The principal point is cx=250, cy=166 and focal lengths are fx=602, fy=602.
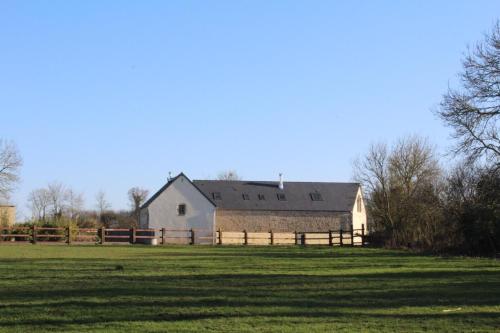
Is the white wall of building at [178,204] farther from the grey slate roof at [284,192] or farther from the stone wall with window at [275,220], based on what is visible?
the stone wall with window at [275,220]

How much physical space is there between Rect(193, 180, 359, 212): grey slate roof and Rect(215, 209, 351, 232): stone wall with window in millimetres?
512

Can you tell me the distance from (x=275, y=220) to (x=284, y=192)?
3643 millimetres

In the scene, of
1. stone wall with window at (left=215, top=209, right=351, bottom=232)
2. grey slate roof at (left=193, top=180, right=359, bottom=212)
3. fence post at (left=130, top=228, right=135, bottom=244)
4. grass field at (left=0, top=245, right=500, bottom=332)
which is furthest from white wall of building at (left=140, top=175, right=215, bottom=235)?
grass field at (left=0, top=245, right=500, bottom=332)

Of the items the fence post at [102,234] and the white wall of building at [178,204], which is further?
the white wall of building at [178,204]

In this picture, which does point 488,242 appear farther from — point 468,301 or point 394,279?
point 468,301

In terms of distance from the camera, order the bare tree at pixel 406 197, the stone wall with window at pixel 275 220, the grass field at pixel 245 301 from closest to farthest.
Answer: the grass field at pixel 245 301 → the bare tree at pixel 406 197 → the stone wall with window at pixel 275 220

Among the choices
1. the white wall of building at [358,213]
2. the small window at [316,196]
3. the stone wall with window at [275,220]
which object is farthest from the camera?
the small window at [316,196]

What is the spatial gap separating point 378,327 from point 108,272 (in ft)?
32.4

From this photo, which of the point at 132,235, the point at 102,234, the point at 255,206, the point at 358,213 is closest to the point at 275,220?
the point at 255,206

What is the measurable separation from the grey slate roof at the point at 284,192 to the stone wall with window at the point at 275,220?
0.51m

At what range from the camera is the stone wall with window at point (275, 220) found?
61.0 metres

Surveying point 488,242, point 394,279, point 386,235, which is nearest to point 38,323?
point 394,279

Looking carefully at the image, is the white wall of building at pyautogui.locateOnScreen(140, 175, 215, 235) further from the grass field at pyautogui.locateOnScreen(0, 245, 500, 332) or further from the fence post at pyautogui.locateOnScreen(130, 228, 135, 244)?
the grass field at pyautogui.locateOnScreen(0, 245, 500, 332)

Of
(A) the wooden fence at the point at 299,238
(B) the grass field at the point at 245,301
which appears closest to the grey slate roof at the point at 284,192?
(A) the wooden fence at the point at 299,238
